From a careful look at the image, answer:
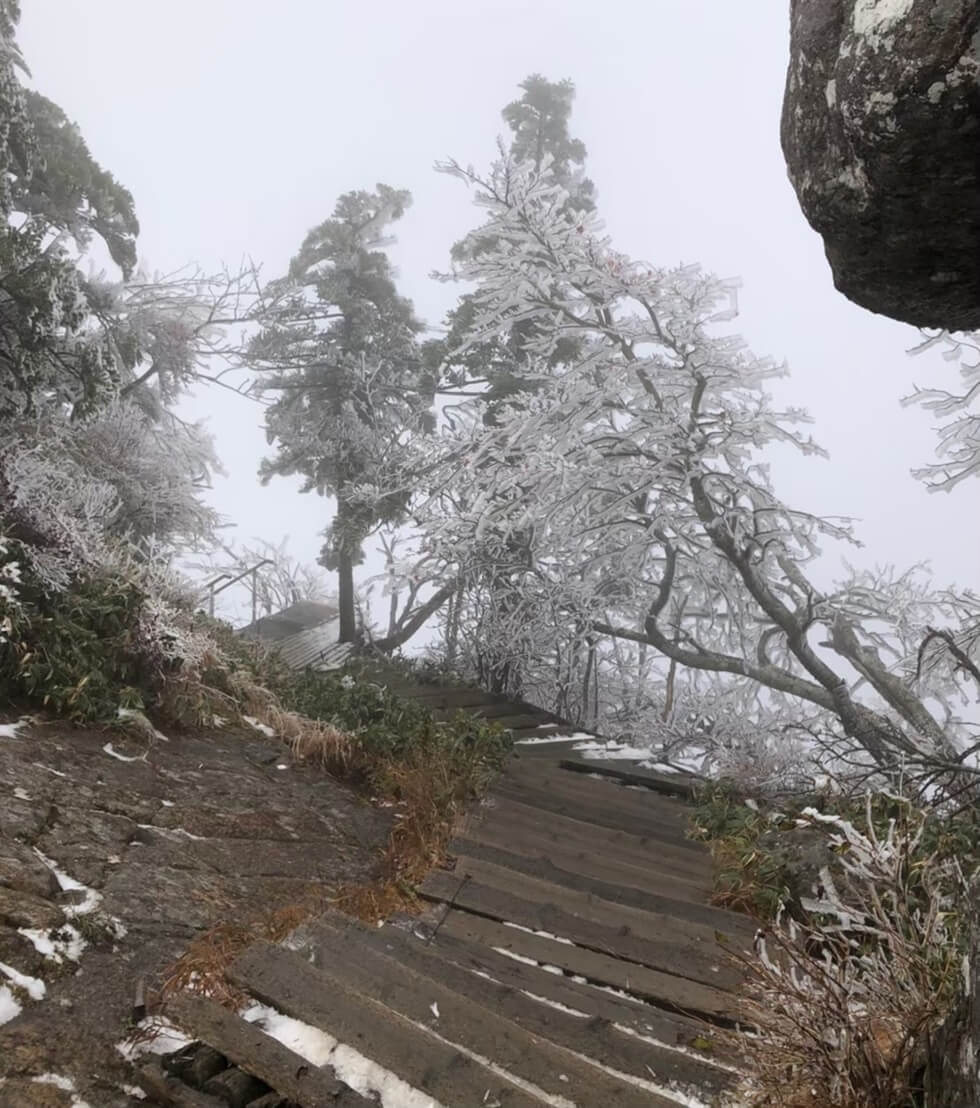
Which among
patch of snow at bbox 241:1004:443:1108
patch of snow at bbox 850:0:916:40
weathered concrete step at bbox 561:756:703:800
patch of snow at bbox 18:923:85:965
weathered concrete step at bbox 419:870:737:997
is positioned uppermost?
patch of snow at bbox 850:0:916:40

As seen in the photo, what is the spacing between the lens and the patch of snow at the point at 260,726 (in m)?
8.32

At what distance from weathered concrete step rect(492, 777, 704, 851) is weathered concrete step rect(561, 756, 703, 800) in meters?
0.75

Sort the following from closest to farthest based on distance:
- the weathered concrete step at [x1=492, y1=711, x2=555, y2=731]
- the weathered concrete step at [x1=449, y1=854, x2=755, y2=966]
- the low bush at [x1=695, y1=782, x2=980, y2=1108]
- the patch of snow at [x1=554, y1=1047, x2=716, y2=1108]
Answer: the low bush at [x1=695, y1=782, x2=980, y2=1108]
the patch of snow at [x1=554, y1=1047, x2=716, y2=1108]
the weathered concrete step at [x1=449, y1=854, x2=755, y2=966]
the weathered concrete step at [x1=492, y1=711, x2=555, y2=731]

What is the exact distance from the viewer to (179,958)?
4090 mm

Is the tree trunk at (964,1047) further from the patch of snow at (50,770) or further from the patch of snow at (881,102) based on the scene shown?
the patch of snow at (50,770)

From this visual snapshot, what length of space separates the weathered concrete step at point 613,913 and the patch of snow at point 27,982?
2.36m

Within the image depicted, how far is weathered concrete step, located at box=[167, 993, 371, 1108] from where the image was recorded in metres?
2.70

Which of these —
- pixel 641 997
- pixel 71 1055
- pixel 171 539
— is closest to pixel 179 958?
pixel 71 1055

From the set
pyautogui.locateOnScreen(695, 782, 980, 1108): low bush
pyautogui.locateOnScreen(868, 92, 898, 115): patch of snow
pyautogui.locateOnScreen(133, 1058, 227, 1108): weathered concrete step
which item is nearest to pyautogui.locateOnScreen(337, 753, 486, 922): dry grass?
pyautogui.locateOnScreen(133, 1058, 227, 1108): weathered concrete step

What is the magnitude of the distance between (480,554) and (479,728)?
464 cm

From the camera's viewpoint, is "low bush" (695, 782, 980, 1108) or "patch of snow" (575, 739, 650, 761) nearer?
"low bush" (695, 782, 980, 1108)

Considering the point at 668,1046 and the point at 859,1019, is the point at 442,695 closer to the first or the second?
the point at 668,1046

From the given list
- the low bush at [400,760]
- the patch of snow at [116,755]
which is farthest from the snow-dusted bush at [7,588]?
the low bush at [400,760]

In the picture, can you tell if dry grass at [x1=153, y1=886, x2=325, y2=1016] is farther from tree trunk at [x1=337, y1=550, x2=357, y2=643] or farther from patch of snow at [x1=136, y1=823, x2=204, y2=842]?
tree trunk at [x1=337, y1=550, x2=357, y2=643]
